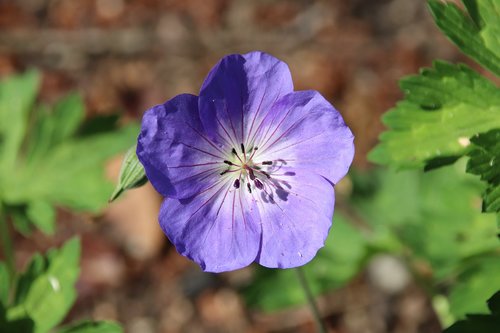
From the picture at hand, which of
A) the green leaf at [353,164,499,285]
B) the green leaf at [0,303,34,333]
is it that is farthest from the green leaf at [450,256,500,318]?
the green leaf at [0,303,34,333]

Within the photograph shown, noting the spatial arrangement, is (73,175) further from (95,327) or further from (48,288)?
(95,327)

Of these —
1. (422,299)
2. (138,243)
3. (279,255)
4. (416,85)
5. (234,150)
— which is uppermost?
(416,85)

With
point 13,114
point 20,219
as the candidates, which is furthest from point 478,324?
point 13,114

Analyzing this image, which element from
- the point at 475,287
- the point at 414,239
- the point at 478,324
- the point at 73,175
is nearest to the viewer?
the point at 478,324

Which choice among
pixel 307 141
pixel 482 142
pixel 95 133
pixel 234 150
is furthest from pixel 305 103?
pixel 95 133

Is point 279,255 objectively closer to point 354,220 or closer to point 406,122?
point 406,122

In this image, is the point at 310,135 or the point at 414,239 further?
the point at 414,239
